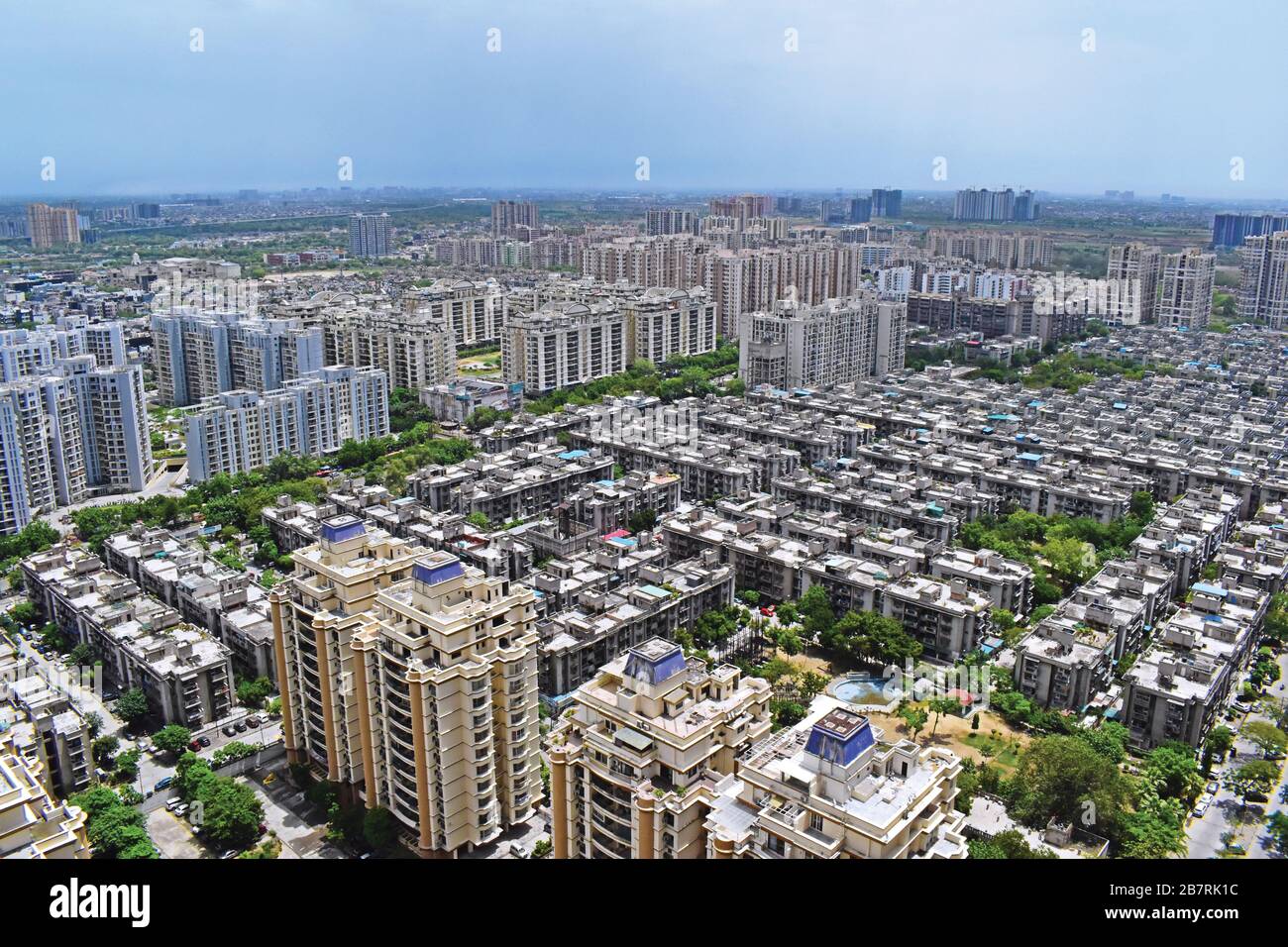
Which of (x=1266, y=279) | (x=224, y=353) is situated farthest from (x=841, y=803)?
(x=1266, y=279)

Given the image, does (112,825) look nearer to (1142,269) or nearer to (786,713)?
(786,713)

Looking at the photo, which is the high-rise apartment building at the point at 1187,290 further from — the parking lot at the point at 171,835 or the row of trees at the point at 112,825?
the row of trees at the point at 112,825

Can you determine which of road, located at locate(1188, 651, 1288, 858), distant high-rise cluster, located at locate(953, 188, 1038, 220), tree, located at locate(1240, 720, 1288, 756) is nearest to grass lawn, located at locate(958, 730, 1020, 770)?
road, located at locate(1188, 651, 1288, 858)

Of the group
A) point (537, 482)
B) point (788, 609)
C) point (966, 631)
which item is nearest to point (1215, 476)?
point (966, 631)

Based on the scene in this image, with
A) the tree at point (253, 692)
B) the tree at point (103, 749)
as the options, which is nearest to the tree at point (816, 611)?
the tree at point (253, 692)

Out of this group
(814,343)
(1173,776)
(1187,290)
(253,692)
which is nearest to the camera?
(1173,776)

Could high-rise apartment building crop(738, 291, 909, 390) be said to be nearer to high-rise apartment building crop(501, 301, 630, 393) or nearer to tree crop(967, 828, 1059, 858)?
high-rise apartment building crop(501, 301, 630, 393)
